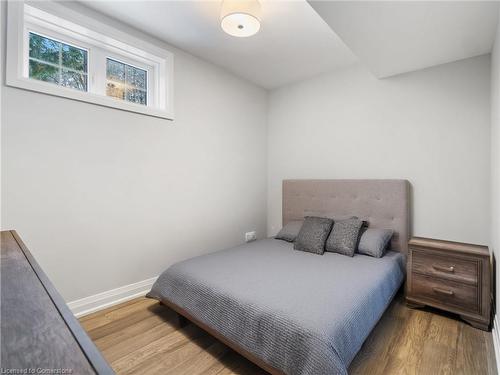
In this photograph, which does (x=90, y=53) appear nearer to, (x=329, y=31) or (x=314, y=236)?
(x=329, y=31)

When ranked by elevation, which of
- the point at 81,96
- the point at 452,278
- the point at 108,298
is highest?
the point at 81,96

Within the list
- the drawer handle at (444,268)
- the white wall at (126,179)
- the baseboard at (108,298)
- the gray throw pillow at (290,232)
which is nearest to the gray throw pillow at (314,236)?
the gray throw pillow at (290,232)

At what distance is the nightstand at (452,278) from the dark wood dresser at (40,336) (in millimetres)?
2470

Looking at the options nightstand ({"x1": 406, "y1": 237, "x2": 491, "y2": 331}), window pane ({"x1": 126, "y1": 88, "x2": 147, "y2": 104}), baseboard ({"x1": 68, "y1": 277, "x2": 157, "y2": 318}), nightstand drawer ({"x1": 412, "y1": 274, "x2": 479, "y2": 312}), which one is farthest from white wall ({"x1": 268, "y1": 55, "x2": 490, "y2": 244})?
baseboard ({"x1": 68, "y1": 277, "x2": 157, "y2": 318})

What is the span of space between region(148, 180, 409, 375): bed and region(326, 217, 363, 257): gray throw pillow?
8cm

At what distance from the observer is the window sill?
5.86 ft

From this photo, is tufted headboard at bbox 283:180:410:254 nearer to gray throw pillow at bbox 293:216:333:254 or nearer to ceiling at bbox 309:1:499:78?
gray throw pillow at bbox 293:216:333:254

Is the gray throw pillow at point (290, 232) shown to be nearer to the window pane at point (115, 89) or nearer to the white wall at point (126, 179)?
the white wall at point (126, 179)

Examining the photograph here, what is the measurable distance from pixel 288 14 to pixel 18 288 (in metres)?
2.38

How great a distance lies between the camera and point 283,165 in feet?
12.0

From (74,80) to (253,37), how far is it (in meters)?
1.63

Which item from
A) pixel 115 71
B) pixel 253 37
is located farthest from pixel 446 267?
pixel 115 71

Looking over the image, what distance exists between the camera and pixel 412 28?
1813mm

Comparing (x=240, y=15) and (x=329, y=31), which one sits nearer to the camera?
(x=240, y=15)
